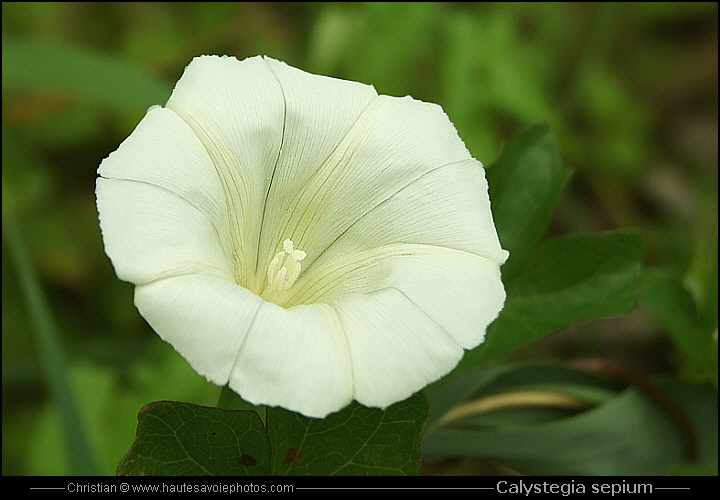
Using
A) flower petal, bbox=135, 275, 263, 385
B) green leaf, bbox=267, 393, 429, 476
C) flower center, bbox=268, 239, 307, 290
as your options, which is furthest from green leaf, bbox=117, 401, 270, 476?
flower center, bbox=268, 239, 307, 290

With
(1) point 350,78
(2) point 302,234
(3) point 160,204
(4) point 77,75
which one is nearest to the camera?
(3) point 160,204

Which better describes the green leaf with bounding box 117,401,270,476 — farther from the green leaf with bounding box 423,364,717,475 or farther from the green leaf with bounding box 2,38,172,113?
the green leaf with bounding box 2,38,172,113

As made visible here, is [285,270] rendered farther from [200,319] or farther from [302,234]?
[200,319]

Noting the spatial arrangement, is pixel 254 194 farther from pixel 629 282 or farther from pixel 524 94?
pixel 524 94

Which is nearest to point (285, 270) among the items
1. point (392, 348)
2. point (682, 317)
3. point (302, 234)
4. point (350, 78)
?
point (302, 234)

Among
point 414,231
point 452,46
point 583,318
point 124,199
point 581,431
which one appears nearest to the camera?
point 124,199
